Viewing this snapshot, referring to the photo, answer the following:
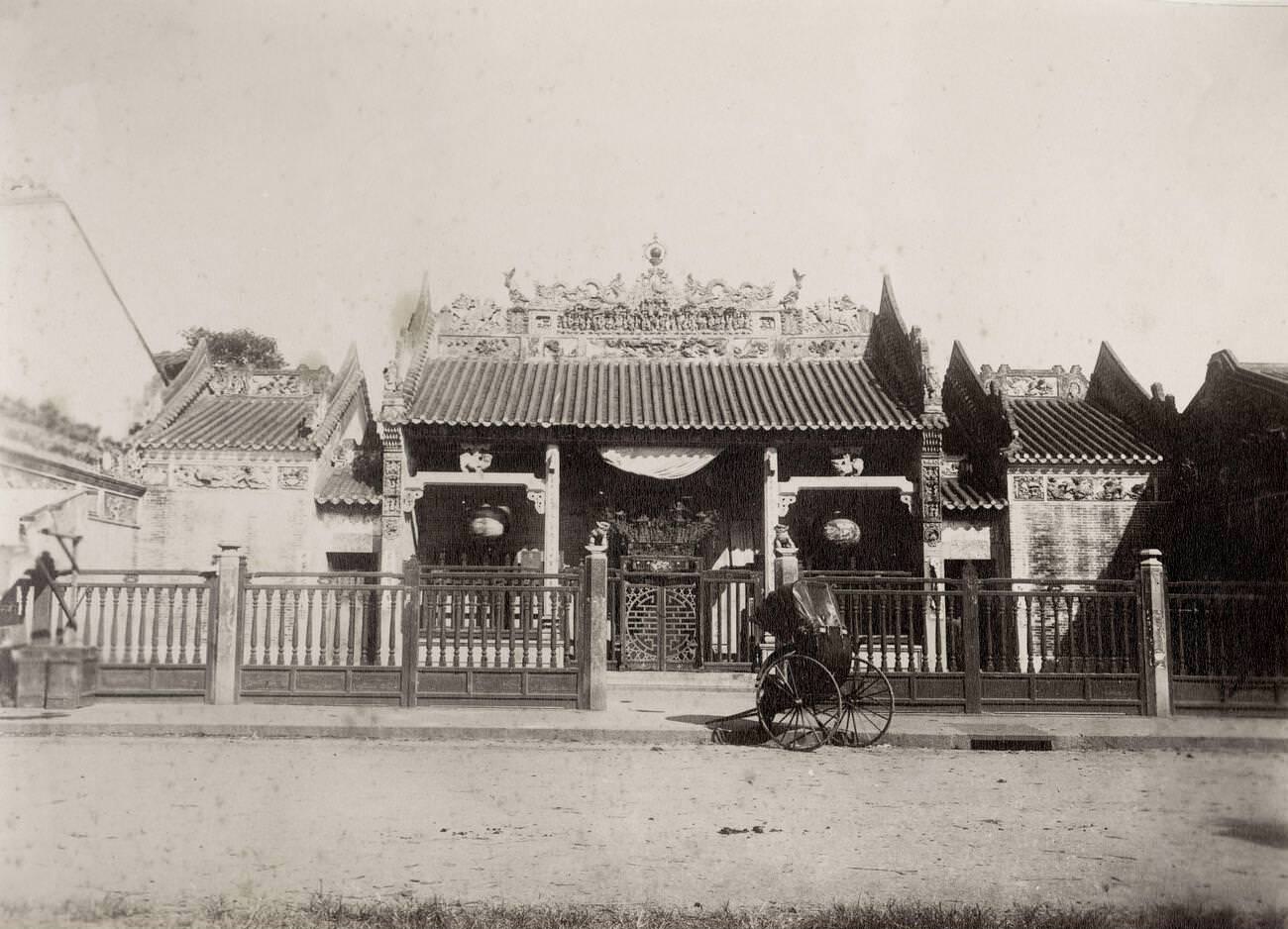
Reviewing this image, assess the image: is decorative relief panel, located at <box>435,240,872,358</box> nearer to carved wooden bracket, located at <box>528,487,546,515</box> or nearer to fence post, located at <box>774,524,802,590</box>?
carved wooden bracket, located at <box>528,487,546,515</box>

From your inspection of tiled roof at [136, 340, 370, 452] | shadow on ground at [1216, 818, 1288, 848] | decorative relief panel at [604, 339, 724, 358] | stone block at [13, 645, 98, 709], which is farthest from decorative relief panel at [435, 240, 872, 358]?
shadow on ground at [1216, 818, 1288, 848]

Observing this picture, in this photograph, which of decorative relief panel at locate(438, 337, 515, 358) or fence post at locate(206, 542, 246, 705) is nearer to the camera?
fence post at locate(206, 542, 246, 705)

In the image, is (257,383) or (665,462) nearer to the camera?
(665,462)

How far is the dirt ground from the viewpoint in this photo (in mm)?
4328

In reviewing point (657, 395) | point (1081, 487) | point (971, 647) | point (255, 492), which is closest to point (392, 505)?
point (255, 492)

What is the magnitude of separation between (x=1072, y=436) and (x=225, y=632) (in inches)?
485

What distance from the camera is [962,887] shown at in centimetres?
433

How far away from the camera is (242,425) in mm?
15930

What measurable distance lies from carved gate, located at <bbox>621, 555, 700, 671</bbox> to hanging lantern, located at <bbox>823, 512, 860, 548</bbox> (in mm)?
2335

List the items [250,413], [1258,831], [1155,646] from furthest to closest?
[250,413], [1155,646], [1258,831]

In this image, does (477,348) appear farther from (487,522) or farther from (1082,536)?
(1082,536)

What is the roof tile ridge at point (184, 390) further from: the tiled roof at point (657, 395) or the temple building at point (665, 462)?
the tiled roof at point (657, 395)

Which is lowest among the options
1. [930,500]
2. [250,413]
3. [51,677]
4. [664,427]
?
[51,677]

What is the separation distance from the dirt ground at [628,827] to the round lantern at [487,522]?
7441mm
